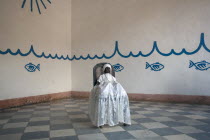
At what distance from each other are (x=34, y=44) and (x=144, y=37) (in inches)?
136

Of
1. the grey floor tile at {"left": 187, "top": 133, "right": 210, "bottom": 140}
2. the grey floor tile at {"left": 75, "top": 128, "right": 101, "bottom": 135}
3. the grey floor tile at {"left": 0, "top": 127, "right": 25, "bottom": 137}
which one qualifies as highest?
the grey floor tile at {"left": 0, "top": 127, "right": 25, "bottom": 137}

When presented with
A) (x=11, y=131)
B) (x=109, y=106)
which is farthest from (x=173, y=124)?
(x=11, y=131)

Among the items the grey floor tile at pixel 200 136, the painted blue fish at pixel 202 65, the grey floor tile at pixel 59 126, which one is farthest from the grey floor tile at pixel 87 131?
the painted blue fish at pixel 202 65

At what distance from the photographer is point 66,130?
3398 mm

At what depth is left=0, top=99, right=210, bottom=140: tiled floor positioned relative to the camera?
309 centimetres

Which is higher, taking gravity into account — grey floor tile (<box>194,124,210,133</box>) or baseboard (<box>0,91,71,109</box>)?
baseboard (<box>0,91,71,109</box>)

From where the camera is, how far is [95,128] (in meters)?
3.54

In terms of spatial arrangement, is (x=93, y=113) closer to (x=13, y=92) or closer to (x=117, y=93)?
(x=117, y=93)

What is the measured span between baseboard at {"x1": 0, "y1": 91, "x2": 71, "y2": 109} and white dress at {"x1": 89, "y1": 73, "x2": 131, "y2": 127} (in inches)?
109

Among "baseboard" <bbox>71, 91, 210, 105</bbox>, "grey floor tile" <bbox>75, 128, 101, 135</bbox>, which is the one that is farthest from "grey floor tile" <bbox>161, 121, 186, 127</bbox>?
"baseboard" <bbox>71, 91, 210, 105</bbox>

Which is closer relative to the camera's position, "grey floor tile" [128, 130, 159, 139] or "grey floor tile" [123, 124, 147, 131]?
"grey floor tile" [128, 130, 159, 139]

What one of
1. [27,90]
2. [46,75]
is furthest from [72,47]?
[27,90]

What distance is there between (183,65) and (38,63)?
176 inches

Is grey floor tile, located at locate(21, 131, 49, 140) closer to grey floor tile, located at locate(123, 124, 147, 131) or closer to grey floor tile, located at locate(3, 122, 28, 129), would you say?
grey floor tile, located at locate(3, 122, 28, 129)
